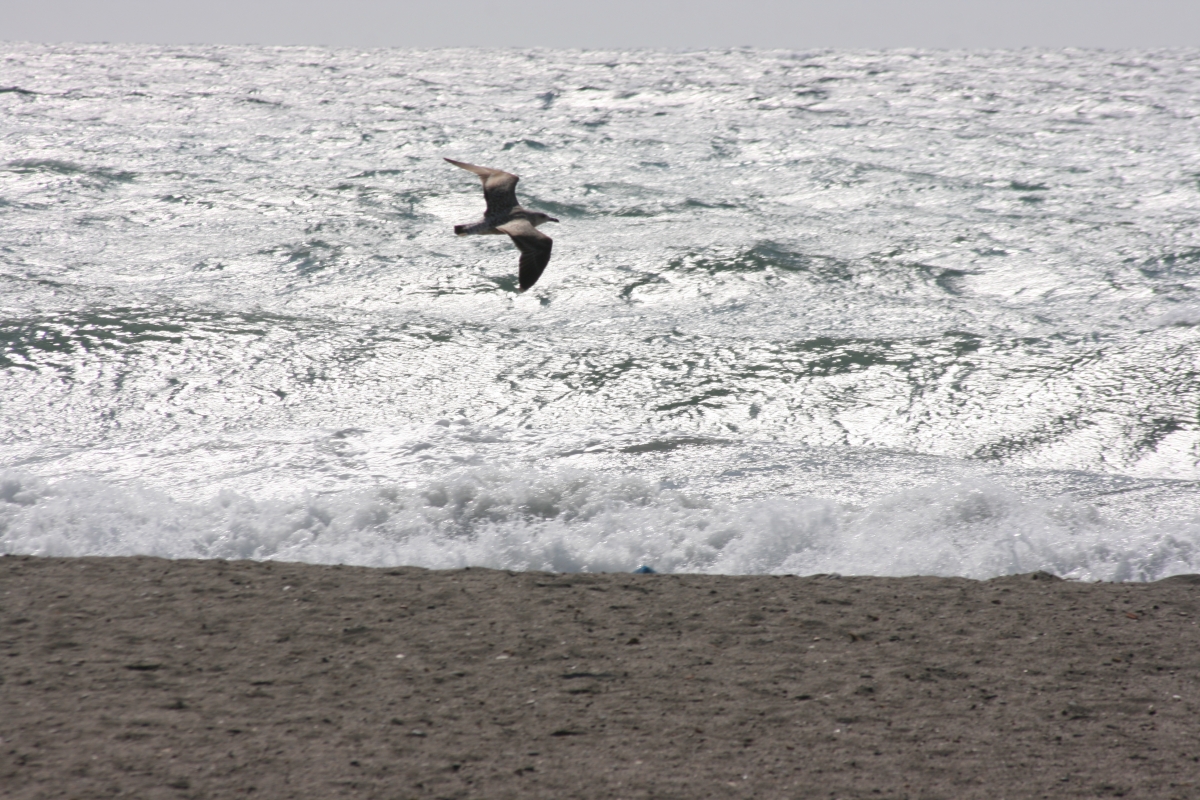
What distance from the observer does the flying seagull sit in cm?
518

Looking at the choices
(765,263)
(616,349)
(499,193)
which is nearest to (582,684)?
(499,193)

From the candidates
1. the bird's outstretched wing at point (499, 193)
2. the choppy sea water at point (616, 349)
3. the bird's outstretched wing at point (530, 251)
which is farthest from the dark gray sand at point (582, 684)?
the bird's outstretched wing at point (499, 193)

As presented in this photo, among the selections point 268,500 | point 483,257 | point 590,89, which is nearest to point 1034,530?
point 268,500

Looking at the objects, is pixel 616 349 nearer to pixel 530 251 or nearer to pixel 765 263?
pixel 765 263

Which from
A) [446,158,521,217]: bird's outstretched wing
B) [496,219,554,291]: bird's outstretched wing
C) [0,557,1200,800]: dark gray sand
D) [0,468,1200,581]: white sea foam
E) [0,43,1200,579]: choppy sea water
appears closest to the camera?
[0,557,1200,800]: dark gray sand

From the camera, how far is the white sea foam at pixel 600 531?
207 inches

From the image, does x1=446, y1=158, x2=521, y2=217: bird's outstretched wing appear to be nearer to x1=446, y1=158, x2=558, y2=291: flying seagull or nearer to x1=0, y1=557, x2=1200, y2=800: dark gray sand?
x1=446, y1=158, x2=558, y2=291: flying seagull

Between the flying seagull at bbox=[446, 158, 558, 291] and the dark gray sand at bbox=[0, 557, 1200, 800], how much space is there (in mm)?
1587

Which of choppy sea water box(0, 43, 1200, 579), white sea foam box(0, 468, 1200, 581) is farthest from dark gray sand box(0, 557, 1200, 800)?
choppy sea water box(0, 43, 1200, 579)

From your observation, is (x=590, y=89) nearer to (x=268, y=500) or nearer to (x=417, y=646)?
(x=268, y=500)

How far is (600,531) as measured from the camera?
5.61 meters

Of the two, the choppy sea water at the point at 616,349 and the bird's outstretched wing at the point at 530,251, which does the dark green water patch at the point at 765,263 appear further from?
the bird's outstretched wing at the point at 530,251

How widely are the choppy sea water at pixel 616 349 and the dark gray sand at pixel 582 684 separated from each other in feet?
2.30

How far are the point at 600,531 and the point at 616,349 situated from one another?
3.95m
